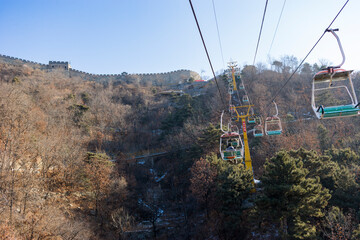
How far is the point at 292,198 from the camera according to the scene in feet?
41.5

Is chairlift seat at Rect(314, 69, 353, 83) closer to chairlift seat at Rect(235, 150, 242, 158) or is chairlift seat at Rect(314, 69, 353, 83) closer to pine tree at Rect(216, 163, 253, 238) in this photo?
chairlift seat at Rect(235, 150, 242, 158)

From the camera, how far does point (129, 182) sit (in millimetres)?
24844

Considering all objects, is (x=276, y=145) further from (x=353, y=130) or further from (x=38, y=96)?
(x=38, y=96)

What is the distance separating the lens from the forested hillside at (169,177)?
1255 cm

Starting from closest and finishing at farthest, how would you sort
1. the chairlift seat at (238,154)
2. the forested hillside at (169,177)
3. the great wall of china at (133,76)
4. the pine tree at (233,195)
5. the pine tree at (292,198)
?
the chairlift seat at (238,154) < the pine tree at (292,198) < the forested hillside at (169,177) < the pine tree at (233,195) < the great wall of china at (133,76)

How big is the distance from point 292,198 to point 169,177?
696 inches

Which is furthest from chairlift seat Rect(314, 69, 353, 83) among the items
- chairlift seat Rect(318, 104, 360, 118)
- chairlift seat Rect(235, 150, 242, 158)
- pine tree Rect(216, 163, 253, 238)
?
pine tree Rect(216, 163, 253, 238)

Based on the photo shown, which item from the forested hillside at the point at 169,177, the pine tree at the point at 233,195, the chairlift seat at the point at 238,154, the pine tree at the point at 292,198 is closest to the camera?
the chairlift seat at the point at 238,154

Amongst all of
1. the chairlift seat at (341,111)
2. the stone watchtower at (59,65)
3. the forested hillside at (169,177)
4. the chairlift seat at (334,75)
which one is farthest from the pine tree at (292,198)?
the stone watchtower at (59,65)

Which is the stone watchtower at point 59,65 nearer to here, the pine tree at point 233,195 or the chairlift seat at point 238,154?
the pine tree at point 233,195

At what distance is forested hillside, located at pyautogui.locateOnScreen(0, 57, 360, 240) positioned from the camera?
41.2 ft

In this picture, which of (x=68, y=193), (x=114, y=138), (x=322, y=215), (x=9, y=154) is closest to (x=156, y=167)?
(x=114, y=138)

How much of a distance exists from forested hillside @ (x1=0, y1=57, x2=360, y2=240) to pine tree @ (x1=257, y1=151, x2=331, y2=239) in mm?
62

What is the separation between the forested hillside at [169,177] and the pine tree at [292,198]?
6 centimetres
